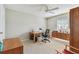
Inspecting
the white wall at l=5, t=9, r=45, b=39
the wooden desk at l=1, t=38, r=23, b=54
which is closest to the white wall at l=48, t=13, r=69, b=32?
the white wall at l=5, t=9, r=45, b=39

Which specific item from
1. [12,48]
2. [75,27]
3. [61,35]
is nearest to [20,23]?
[61,35]

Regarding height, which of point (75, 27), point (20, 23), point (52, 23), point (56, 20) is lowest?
point (75, 27)

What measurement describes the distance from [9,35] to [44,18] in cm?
381

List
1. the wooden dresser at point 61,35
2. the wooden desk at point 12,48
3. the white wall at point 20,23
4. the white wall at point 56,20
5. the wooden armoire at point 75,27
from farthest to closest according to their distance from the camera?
the white wall at point 56,20 → the wooden dresser at point 61,35 → the white wall at point 20,23 → the wooden armoire at point 75,27 → the wooden desk at point 12,48

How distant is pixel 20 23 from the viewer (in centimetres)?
566

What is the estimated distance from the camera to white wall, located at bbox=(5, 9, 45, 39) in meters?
4.99

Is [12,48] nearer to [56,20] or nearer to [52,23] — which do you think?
[56,20]

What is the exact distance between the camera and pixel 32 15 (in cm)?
650

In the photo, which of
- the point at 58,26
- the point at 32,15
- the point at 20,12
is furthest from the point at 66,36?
the point at 20,12

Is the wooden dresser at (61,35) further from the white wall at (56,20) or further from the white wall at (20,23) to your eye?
the white wall at (20,23)

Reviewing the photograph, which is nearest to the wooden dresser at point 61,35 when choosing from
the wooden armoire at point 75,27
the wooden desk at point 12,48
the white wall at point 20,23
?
the white wall at point 20,23

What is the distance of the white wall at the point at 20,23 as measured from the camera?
4.99 meters

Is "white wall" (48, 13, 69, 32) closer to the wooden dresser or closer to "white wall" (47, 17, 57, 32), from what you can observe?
"white wall" (47, 17, 57, 32)
